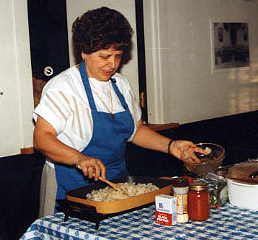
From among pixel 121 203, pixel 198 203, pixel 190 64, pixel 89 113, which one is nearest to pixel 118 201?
pixel 121 203

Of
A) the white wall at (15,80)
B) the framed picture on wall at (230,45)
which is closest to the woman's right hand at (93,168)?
the white wall at (15,80)

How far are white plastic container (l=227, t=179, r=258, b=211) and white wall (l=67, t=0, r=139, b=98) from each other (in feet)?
7.90

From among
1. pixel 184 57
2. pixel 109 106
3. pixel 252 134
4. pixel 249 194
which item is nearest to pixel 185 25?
pixel 184 57

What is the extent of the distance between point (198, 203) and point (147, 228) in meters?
0.22

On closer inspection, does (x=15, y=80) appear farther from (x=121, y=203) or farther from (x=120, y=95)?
(x=121, y=203)

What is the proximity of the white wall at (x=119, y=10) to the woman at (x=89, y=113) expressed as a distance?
1.73 meters

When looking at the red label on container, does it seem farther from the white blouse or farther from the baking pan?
the white blouse

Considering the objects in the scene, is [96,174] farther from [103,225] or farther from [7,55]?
[7,55]

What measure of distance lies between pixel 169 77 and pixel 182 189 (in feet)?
11.1

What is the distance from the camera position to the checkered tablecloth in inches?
65.2

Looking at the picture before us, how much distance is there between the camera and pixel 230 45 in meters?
5.93

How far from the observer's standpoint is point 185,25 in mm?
5273

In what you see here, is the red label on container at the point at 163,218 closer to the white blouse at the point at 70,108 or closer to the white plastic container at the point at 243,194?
the white plastic container at the point at 243,194

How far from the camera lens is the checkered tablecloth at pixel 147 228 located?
5.43 feet
